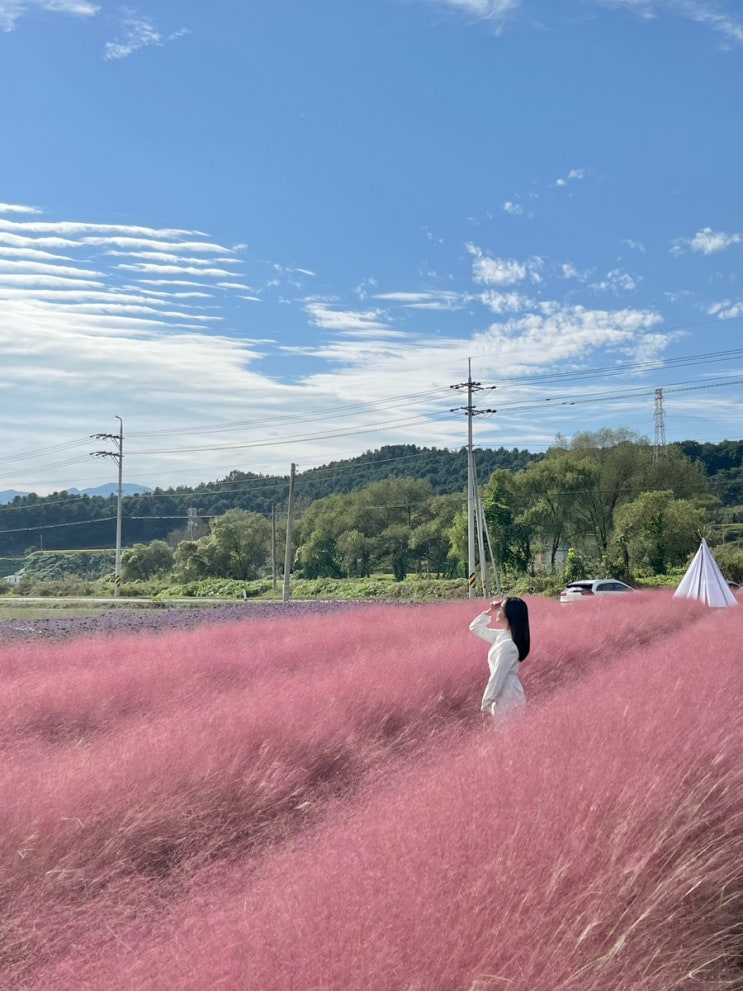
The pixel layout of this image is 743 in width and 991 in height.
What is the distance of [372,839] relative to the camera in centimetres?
363

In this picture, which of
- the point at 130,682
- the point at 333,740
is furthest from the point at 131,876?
the point at 130,682

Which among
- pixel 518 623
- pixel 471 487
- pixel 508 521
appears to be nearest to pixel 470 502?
pixel 471 487

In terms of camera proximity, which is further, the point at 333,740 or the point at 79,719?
the point at 79,719

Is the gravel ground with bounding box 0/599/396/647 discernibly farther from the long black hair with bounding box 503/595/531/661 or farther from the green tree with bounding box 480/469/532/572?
the green tree with bounding box 480/469/532/572

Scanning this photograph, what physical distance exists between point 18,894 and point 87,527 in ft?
415

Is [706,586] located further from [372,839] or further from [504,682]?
[372,839]

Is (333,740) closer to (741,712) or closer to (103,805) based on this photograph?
(103,805)

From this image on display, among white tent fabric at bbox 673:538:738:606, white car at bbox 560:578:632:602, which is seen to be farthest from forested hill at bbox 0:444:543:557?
white tent fabric at bbox 673:538:738:606

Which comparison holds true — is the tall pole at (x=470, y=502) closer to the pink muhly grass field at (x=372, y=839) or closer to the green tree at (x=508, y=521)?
the green tree at (x=508, y=521)

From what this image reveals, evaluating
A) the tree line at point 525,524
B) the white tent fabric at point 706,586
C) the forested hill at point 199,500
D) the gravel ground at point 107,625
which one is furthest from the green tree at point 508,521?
the forested hill at point 199,500

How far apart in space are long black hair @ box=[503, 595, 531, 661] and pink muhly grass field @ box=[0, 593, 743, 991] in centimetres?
51

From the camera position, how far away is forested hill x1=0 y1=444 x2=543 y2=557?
118750mm

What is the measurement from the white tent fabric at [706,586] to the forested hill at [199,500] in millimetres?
84933

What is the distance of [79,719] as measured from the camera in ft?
28.2
